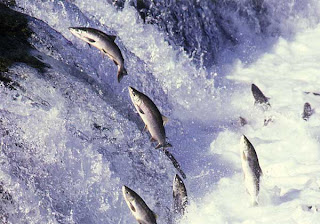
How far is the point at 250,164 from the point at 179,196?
0.60m

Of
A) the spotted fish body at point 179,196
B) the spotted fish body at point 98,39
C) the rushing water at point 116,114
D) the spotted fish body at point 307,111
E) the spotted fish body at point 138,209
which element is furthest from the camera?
the spotted fish body at point 307,111

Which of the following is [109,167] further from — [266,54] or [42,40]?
[266,54]

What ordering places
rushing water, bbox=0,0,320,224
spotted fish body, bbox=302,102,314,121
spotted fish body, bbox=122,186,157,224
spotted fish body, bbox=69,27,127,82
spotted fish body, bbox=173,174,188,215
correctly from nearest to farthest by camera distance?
spotted fish body, bbox=122,186,157,224, rushing water, bbox=0,0,320,224, spotted fish body, bbox=173,174,188,215, spotted fish body, bbox=69,27,127,82, spotted fish body, bbox=302,102,314,121

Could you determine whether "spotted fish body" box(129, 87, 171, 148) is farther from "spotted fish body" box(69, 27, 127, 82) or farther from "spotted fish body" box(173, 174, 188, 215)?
"spotted fish body" box(69, 27, 127, 82)

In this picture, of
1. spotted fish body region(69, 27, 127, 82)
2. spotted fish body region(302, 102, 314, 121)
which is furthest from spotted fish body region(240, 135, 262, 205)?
spotted fish body region(302, 102, 314, 121)

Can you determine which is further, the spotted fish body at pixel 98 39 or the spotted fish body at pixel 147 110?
the spotted fish body at pixel 98 39

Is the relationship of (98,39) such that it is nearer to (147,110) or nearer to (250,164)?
(147,110)

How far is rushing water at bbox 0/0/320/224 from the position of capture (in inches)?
159

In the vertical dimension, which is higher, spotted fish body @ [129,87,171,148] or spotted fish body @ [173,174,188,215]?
spotted fish body @ [129,87,171,148]

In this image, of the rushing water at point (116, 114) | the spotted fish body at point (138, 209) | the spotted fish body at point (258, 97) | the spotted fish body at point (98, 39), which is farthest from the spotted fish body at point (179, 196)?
the spotted fish body at point (258, 97)

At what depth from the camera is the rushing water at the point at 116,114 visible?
404 cm

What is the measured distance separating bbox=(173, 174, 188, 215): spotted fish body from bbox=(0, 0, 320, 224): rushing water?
148 mm

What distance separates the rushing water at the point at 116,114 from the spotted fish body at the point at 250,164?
0.45 meters

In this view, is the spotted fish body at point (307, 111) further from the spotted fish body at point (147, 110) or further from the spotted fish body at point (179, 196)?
the spotted fish body at point (147, 110)
